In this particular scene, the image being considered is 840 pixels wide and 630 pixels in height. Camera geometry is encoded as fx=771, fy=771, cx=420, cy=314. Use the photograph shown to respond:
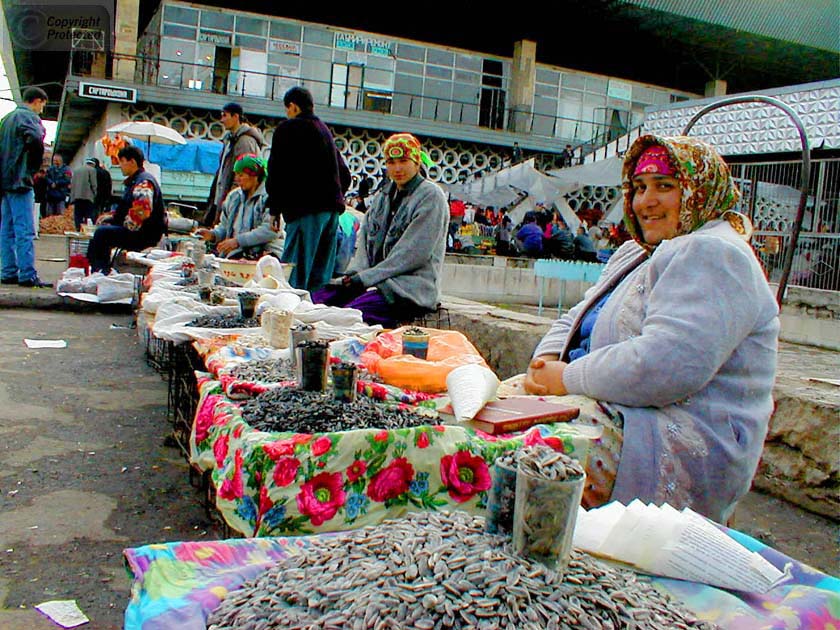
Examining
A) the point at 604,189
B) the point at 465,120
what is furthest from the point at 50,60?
the point at 604,189

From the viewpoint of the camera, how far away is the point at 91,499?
121 inches

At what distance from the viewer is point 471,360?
2.69 meters

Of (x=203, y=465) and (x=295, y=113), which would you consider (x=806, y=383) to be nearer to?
(x=203, y=465)

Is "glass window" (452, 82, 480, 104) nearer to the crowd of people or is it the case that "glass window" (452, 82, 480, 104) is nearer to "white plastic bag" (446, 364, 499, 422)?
the crowd of people

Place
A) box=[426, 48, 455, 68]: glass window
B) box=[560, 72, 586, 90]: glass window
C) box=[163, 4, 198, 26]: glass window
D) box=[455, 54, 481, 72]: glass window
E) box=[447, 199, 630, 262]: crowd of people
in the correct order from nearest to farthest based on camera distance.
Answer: box=[447, 199, 630, 262]: crowd of people, box=[163, 4, 198, 26]: glass window, box=[426, 48, 455, 68]: glass window, box=[455, 54, 481, 72]: glass window, box=[560, 72, 586, 90]: glass window

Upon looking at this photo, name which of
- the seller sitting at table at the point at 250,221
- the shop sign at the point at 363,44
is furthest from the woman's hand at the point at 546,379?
the shop sign at the point at 363,44

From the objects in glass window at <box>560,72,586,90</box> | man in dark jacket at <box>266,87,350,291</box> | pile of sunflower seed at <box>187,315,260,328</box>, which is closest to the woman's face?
pile of sunflower seed at <box>187,315,260,328</box>

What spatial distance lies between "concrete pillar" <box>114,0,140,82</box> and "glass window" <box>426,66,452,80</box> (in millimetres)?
9029

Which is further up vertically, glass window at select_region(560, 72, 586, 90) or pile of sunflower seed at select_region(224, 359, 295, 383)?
glass window at select_region(560, 72, 586, 90)

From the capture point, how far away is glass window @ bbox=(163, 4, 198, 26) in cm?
2180

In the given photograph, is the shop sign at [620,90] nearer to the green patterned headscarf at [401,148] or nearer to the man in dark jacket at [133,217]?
the man in dark jacket at [133,217]

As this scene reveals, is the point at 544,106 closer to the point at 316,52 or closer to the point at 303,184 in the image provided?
the point at 316,52

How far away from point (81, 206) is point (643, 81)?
20801 mm

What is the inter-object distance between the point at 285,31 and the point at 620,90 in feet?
39.5
